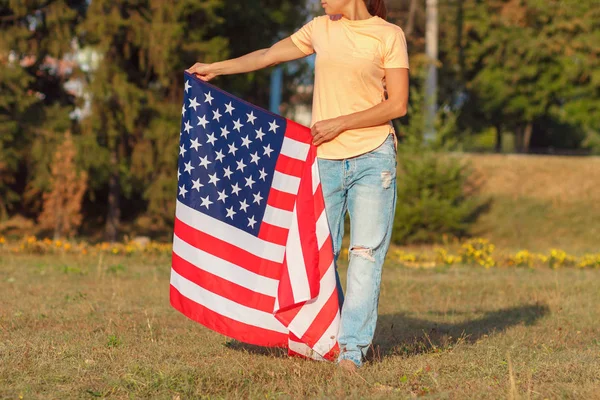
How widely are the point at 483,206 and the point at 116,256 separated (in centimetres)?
1156

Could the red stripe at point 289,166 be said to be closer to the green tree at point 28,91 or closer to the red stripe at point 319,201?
the red stripe at point 319,201

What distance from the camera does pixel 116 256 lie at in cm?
1367

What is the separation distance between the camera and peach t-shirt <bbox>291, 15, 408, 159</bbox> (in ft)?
16.8

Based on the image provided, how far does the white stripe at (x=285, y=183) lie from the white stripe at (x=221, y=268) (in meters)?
0.53

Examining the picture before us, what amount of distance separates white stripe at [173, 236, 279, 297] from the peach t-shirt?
0.84 metres

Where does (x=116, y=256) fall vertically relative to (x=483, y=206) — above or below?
above

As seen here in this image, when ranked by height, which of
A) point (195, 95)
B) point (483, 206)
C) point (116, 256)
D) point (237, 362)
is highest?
point (195, 95)

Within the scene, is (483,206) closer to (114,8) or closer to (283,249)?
(114,8)

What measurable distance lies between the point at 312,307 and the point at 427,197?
14989 millimetres

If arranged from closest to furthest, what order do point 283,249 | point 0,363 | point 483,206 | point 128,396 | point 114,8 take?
1. point 128,396
2. point 0,363
3. point 283,249
4. point 114,8
5. point 483,206

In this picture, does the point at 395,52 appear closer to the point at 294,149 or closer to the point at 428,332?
the point at 294,149

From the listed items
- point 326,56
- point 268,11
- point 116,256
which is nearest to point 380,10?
Answer: point 326,56

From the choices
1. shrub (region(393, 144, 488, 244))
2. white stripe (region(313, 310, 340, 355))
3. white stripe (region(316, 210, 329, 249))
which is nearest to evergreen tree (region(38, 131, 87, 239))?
shrub (region(393, 144, 488, 244))

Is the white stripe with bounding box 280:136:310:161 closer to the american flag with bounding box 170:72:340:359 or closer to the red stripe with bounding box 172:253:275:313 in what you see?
the american flag with bounding box 170:72:340:359
